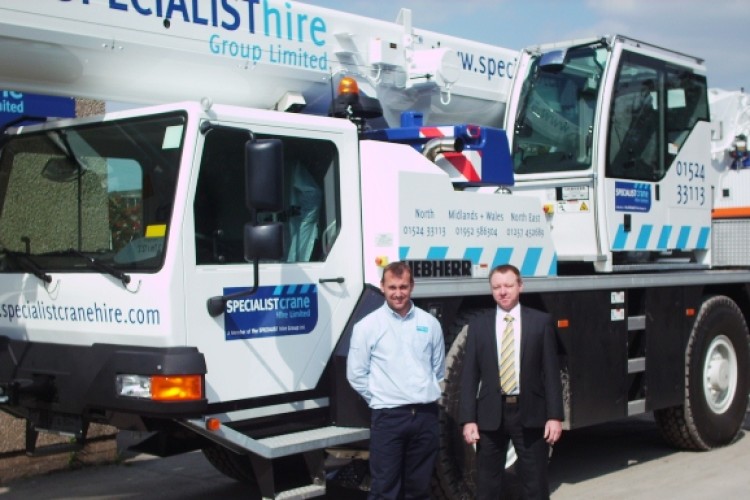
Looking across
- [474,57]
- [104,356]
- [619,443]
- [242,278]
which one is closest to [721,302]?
[619,443]

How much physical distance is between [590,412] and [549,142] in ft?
7.35

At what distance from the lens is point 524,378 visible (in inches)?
221

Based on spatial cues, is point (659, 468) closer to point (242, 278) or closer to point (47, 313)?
point (242, 278)

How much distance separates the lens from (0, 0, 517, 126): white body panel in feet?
19.5

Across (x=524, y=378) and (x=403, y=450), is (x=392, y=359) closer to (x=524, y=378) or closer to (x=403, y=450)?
(x=403, y=450)

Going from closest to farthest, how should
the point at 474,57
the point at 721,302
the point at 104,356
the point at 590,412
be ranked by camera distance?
the point at 104,356 < the point at 590,412 < the point at 474,57 < the point at 721,302

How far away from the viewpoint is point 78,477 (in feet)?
28.6

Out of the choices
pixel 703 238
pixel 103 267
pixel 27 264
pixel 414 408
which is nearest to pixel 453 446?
pixel 414 408

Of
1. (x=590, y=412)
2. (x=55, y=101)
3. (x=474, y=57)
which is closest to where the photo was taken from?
(x=55, y=101)

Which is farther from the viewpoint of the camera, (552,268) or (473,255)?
(552,268)

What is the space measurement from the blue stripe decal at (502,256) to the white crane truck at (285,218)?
0.02 meters

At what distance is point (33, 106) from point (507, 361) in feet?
10.7

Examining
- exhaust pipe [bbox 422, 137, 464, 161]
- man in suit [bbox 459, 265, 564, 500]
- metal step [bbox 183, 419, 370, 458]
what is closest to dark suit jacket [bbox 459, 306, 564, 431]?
man in suit [bbox 459, 265, 564, 500]

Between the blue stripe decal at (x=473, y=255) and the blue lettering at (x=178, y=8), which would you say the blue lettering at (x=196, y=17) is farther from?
the blue stripe decal at (x=473, y=255)
